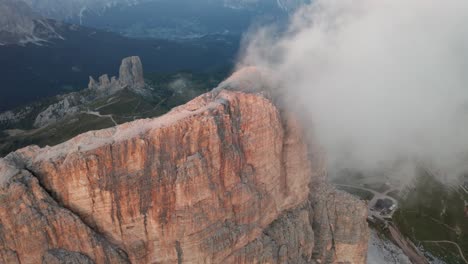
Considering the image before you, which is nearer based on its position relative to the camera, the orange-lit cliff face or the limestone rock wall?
the orange-lit cliff face

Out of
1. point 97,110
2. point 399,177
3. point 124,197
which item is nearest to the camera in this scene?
point 124,197

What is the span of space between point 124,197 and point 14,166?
9957 mm

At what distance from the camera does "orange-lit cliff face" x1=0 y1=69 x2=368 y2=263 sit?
3666 centimetres

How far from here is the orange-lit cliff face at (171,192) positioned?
3666 centimetres

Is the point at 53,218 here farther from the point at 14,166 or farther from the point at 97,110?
the point at 97,110

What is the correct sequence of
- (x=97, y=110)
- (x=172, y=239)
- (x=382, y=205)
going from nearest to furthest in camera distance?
(x=172, y=239) < (x=382, y=205) < (x=97, y=110)

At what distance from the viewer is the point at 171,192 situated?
4094 cm

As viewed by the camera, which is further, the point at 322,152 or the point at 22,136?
the point at 22,136

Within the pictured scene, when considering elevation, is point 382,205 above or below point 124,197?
below

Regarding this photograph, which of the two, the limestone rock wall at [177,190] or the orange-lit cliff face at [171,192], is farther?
the limestone rock wall at [177,190]

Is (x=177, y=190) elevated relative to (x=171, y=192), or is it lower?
elevated

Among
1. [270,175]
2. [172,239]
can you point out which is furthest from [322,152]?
[172,239]

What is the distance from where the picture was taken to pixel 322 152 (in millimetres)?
62188

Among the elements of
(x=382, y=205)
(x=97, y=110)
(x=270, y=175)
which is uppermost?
(x=97, y=110)
